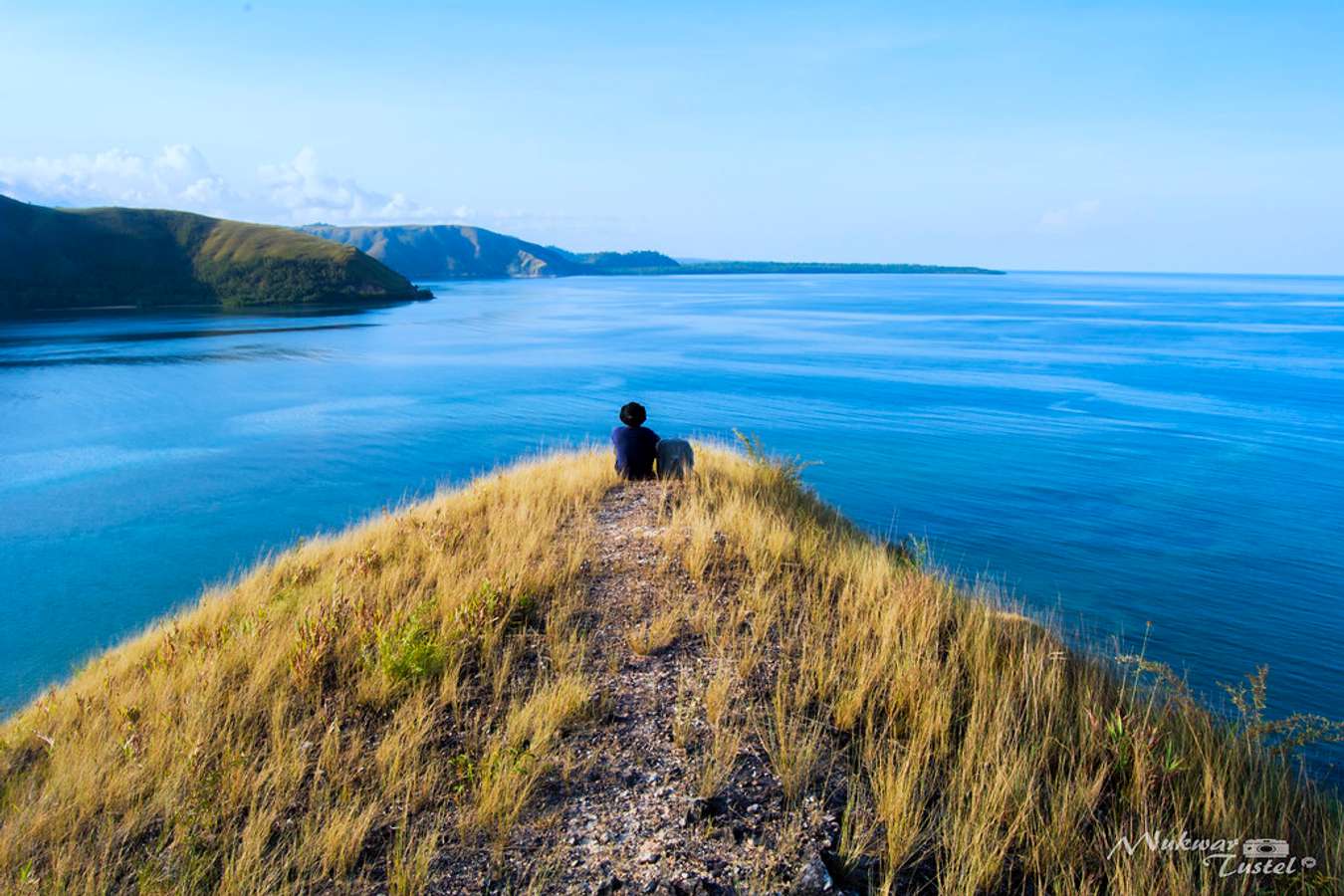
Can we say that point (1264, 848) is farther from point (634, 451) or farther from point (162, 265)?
point (162, 265)

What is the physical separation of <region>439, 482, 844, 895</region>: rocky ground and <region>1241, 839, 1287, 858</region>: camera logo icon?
7.34ft

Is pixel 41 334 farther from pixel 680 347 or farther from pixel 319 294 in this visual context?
pixel 680 347

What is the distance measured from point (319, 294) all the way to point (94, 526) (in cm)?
11147

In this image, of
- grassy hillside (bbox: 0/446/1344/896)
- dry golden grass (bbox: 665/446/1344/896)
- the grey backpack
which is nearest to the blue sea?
dry golden grass (bbox: 665/446/1344/896)

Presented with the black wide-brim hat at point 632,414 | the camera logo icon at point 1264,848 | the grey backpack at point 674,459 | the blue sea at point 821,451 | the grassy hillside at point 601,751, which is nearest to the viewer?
the grassy hillside at point 601,751

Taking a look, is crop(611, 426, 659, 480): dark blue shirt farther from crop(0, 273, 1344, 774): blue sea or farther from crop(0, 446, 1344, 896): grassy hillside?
crop(0, 273, 1344, 774): blue sea

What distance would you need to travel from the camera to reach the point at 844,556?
8.11m

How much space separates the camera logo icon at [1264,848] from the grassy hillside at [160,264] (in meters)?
123

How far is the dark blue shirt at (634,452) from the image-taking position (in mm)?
11703

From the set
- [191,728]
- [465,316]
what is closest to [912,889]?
[191,728]

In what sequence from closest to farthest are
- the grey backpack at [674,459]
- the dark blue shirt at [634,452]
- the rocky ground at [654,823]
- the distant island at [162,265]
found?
the rocky ground at [654,823] < the grey backpack at [674,459] < the dark blue shirt at [634,452] < the distant island at [162,265]

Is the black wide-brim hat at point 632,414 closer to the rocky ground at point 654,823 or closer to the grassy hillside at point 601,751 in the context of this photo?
the grassy hillside at point 601,751

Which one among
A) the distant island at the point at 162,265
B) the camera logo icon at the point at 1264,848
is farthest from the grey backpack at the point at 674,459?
the distant island at the point at 162,265

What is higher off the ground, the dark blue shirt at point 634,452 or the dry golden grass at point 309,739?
the dark blue shirt at point 634,452
